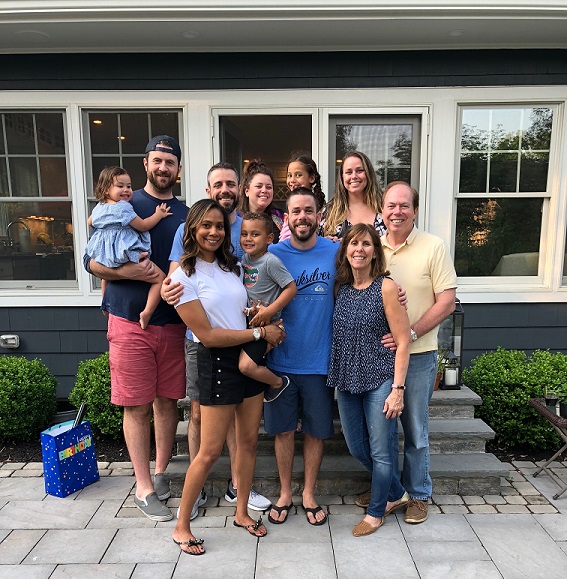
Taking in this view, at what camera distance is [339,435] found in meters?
2.81

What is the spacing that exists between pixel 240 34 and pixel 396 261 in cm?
220

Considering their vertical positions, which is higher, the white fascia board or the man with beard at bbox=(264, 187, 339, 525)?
the white fascia board

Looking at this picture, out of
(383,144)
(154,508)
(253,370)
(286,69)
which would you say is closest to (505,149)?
(383,144)

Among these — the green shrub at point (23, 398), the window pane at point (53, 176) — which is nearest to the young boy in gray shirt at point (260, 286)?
the green shrub at point (23, 398)

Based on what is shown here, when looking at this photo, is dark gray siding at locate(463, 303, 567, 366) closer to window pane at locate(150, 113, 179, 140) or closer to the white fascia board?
the white fascia board

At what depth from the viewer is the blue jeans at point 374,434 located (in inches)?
83.4

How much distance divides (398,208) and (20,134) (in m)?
3.33

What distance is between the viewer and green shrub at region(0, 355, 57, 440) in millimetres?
3260

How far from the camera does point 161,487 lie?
256 centimetres

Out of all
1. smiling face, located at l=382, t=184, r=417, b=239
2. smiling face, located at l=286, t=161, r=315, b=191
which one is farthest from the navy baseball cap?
smiling face, located at l=382, t=184, r=417, b=239

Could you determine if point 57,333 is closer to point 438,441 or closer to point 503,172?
point 438,441

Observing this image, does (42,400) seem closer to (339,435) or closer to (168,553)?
(168,553)

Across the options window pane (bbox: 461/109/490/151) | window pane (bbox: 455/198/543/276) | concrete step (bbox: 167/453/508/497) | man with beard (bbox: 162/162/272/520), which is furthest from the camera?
window pane (bbox: 455/198/543/276)

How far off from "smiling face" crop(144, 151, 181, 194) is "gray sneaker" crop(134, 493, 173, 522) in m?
1.63
